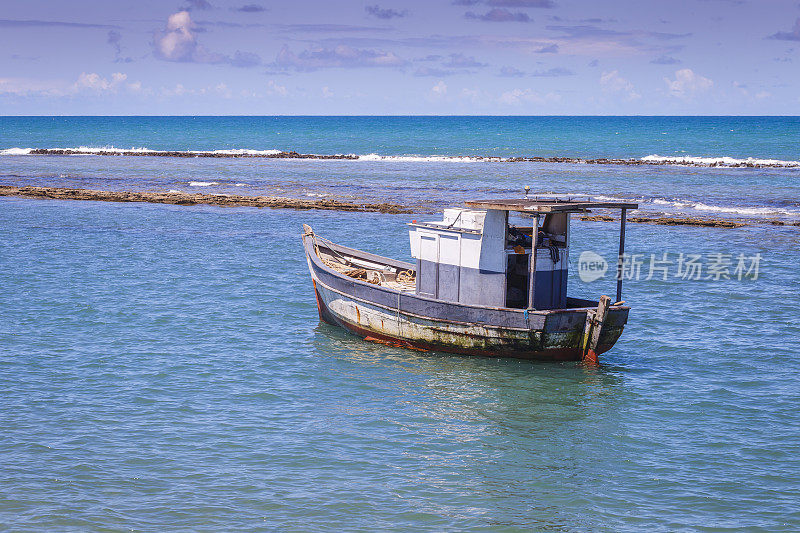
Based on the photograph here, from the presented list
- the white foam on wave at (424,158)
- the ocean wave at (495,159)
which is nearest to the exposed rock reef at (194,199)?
the ocean wave at (495,159)

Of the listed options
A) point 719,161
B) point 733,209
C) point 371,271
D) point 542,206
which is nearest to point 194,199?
point 371,271

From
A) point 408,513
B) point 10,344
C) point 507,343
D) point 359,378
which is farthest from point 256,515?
point 10,344

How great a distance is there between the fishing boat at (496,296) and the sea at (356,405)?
0.58 m

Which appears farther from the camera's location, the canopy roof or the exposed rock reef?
the exposed rock reef

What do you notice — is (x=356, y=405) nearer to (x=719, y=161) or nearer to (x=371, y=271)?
(x=371, y=271)

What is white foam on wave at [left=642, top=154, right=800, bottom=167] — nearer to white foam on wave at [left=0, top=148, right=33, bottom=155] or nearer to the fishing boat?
the fishing boat

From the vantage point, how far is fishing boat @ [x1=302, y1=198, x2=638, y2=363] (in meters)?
19.8

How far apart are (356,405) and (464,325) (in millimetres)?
4109

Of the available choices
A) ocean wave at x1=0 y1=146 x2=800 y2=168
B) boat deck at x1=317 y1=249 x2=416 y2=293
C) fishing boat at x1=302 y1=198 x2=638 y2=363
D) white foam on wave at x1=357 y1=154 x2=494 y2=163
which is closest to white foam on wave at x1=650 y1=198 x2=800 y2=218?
boat deck at x1=317 y1=249 x2=416 y2=293

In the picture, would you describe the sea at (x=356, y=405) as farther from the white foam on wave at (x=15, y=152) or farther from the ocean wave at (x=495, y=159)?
the white foam on wave at (x=15, y=152)

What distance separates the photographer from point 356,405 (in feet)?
58.1

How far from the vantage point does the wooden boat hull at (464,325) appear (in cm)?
1977

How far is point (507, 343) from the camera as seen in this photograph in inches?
793

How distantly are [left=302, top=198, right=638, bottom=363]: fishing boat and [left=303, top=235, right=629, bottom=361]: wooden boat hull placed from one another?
1.0 inches
